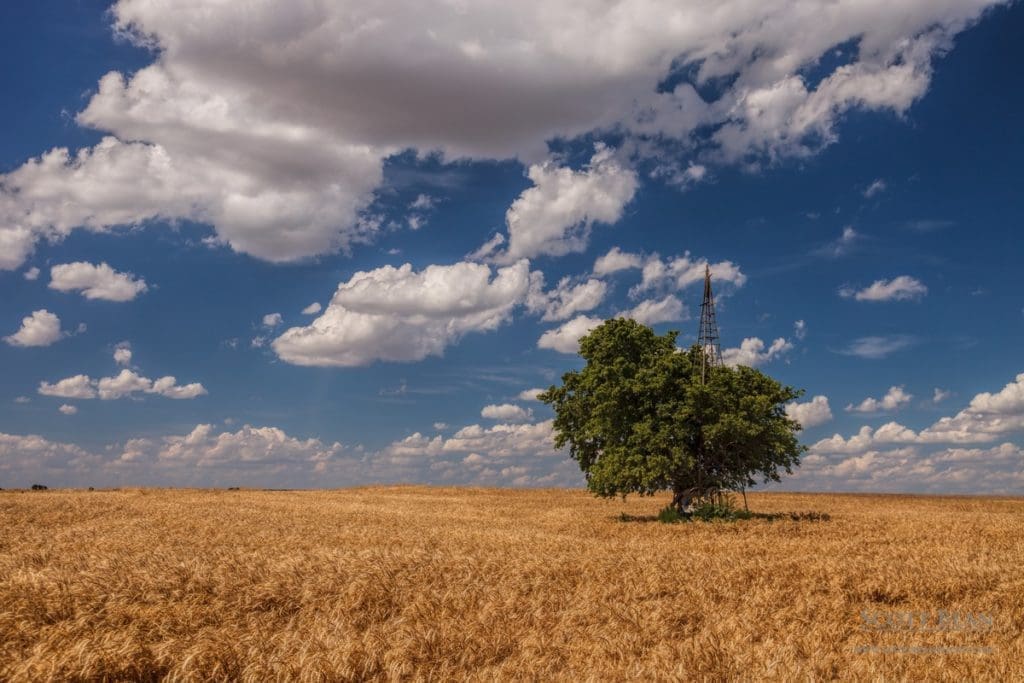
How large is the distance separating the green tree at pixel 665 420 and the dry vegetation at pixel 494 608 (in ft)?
36.7

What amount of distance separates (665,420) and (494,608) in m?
24.8

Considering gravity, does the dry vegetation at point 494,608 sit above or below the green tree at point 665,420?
A: below

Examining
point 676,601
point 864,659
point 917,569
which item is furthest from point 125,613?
point 917,569

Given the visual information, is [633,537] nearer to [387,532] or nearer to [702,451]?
[387,532]

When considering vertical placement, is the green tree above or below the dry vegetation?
above

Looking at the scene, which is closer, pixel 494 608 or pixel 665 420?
pixel 494 608

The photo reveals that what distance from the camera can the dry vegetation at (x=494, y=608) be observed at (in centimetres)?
934

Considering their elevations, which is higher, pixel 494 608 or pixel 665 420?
pixel 665 420

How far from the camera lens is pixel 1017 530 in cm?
2992

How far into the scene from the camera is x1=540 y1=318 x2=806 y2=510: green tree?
34.5 metres

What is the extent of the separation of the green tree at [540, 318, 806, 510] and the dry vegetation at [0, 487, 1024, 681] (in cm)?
1118

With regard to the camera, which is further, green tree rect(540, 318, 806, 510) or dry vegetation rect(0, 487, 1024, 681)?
green tree rect(540, 318, 806, 510)

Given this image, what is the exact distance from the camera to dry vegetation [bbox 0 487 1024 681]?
9.34 metres

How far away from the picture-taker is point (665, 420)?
117 ft
